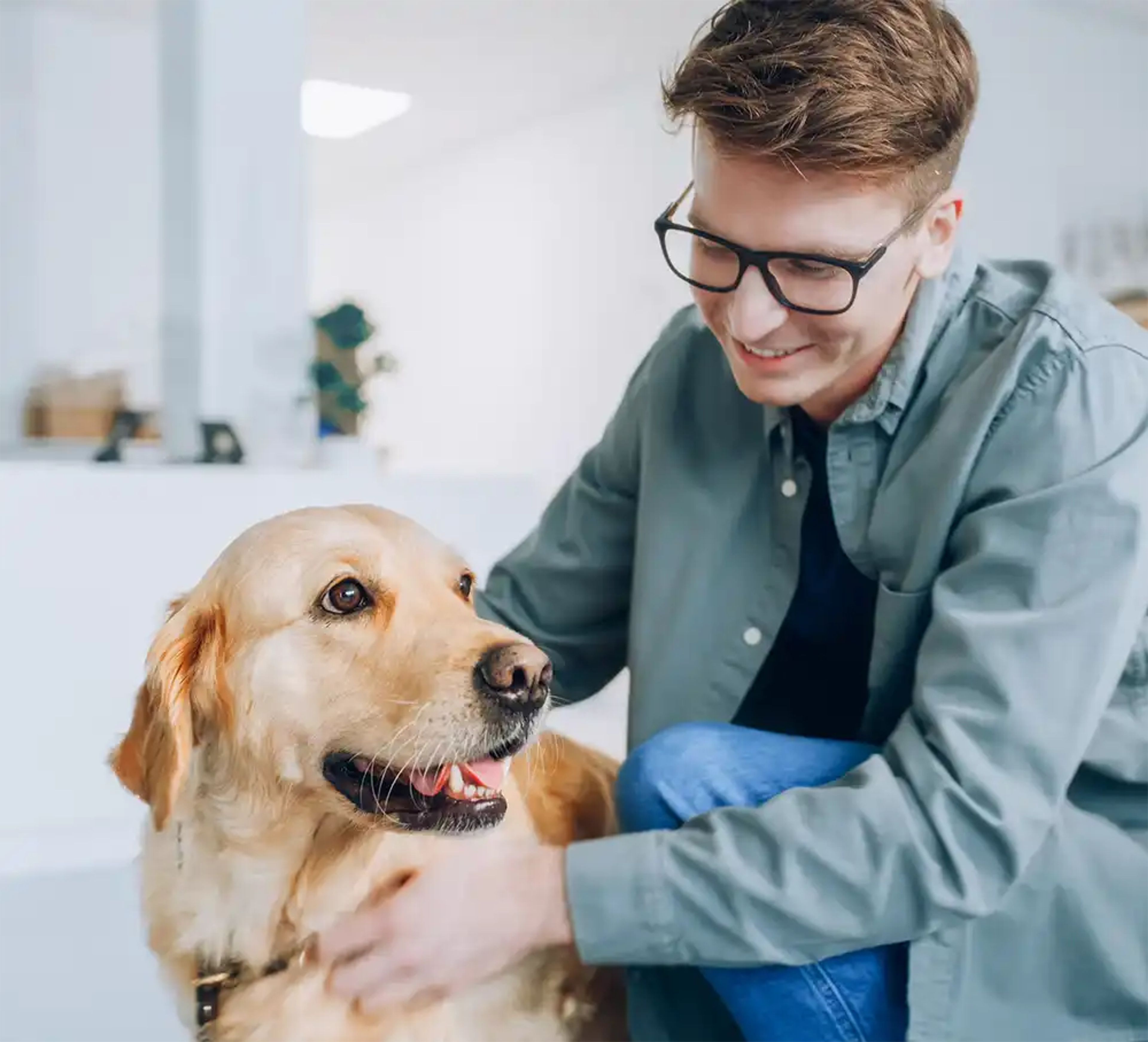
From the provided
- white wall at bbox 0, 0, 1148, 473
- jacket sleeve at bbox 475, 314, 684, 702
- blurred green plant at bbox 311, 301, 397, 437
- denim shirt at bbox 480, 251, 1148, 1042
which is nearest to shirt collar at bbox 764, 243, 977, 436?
denim shirt at bbox 480, 251, 1148, 1042

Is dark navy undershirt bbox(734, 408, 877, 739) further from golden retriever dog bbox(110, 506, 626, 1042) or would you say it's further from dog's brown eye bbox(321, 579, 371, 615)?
dog's brown eye bbox(321, 579, 371, 615)

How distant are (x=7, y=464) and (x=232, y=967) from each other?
0.76m

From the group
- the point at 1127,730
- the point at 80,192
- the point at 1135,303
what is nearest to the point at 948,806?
the point at 1127,730

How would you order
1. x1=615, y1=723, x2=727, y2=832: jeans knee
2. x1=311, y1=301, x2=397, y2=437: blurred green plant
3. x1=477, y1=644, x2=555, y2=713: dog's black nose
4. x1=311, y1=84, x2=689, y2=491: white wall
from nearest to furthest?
x1=477, y1=644, x2=555, y2=713: dog's black nose < x1=615, y1=723, x2=727, y2=832: jeans knee < x1=311, y1=301, x2=397, y2=437: blurred green plant < x1=311, y1=84, x2=689, y2=491: white wall

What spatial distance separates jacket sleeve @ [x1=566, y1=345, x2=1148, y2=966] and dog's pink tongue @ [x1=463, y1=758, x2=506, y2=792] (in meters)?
0.10

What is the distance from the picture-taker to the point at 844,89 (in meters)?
0.89

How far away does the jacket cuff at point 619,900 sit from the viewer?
909mm

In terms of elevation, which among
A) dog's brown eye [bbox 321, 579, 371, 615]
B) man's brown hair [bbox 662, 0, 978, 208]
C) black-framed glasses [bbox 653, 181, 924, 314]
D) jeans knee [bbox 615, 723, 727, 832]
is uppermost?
man's brown hair [bbox 662, 0, 978, 208]

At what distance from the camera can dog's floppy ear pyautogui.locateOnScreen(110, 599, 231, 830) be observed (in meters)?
0.84

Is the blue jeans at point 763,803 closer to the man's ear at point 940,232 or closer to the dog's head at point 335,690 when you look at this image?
the dog's head at point 335,690

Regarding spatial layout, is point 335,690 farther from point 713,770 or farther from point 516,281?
point 516,281

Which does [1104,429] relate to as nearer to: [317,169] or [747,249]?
[747,249]

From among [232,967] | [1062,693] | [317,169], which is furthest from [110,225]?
[1062,693]

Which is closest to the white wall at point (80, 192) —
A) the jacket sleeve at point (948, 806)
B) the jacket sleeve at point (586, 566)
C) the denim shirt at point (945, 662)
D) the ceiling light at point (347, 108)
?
the ceiling light at point (347, 108)
